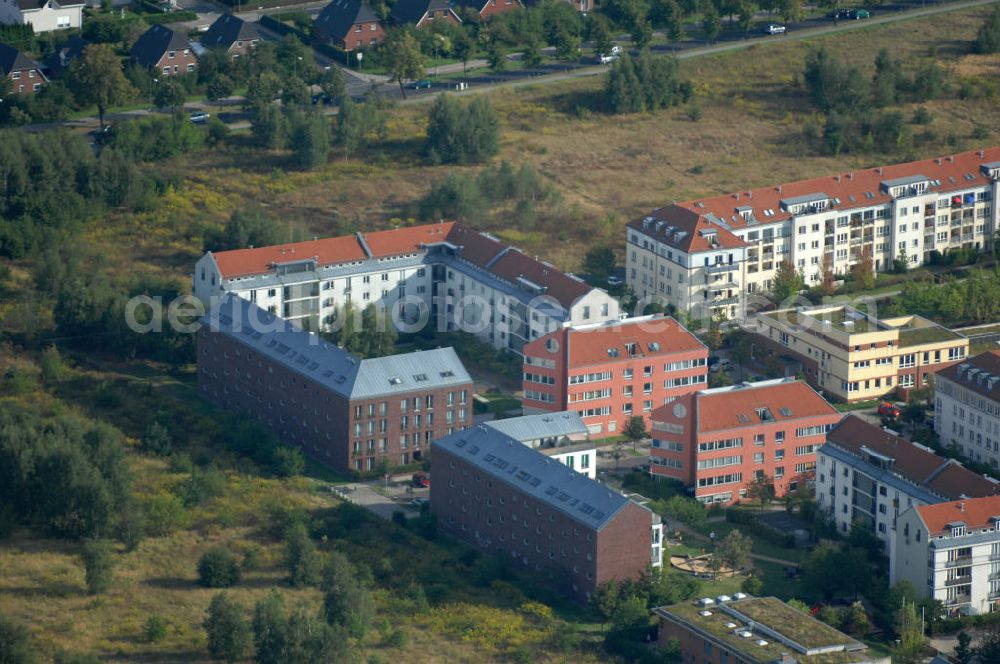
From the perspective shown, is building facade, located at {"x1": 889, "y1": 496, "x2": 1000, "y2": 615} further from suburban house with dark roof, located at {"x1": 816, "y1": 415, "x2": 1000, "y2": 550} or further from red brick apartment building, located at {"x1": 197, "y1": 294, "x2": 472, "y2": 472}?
red brick apartment building, located at {"x1": 197, "y1": 294, "x2": 472, "y2": 472}

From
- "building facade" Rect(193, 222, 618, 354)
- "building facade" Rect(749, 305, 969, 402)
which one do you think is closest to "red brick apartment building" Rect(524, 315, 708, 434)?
"building facade" Rect(193, 222, 618, 354)

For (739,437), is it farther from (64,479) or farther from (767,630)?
(64,479)

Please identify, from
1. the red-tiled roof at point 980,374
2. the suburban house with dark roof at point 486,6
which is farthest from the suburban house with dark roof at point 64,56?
the red-tiled roof at point 980,374

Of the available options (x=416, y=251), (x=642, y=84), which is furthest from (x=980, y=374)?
(x=642, y=84)

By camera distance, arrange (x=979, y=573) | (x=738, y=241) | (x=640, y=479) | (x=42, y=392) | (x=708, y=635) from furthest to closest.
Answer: (x=738, y=241) → (x=42, y=392) → (x=640, y=479) → (x=979, y=573) → (x=708, y=635)

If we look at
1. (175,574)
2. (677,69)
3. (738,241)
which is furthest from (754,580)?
(677,69)

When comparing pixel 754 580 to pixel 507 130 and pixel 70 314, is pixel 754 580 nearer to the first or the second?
pixel 70 314
